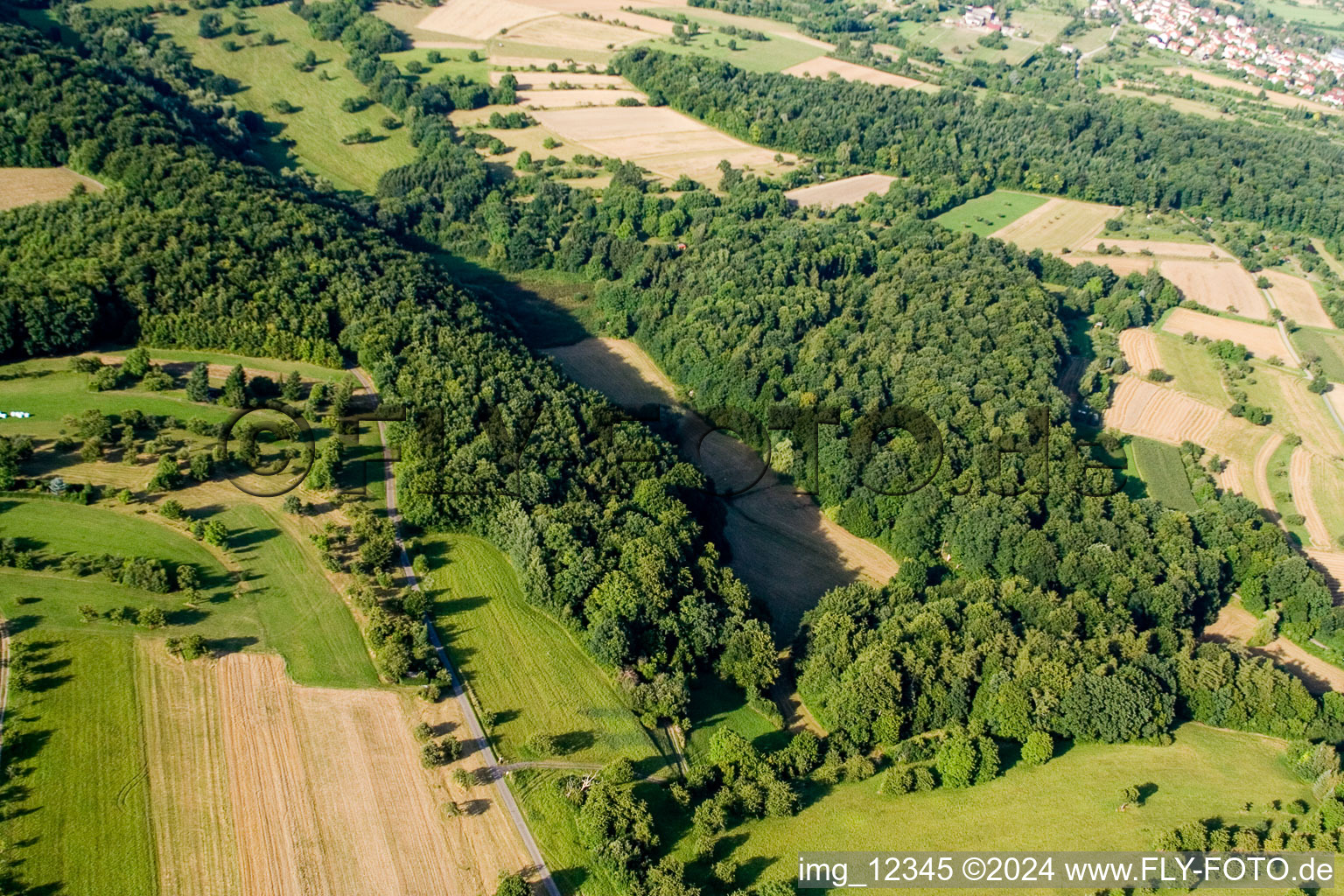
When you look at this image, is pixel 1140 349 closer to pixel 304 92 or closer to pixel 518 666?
pixel 518 666

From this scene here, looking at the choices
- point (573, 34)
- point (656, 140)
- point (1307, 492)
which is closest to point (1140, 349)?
point (1307, 492)

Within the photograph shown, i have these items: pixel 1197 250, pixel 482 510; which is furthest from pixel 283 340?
pixel 1197 250

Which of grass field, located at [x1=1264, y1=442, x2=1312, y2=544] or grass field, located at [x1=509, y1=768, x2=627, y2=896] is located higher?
grass field, located at [x1=1264, y1=442, x2=1312, y2=544]

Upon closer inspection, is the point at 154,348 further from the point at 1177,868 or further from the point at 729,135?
the point at 729,135

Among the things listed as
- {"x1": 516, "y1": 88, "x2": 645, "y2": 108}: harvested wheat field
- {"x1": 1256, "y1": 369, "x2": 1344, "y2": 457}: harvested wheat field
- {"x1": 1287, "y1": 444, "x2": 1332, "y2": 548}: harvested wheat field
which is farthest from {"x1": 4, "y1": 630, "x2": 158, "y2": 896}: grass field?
{"x1": 516, "y1": 88, "x2": 645, "y2": 108}: harvested wheat field

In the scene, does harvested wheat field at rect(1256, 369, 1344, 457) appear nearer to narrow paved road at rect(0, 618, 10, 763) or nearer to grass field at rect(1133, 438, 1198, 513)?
grass field at rect(1133, 438, 1198, 513)

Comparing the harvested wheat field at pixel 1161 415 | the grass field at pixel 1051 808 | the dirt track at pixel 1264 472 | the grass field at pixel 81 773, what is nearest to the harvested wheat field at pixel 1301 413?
the dirt track at pixel 1264 472
